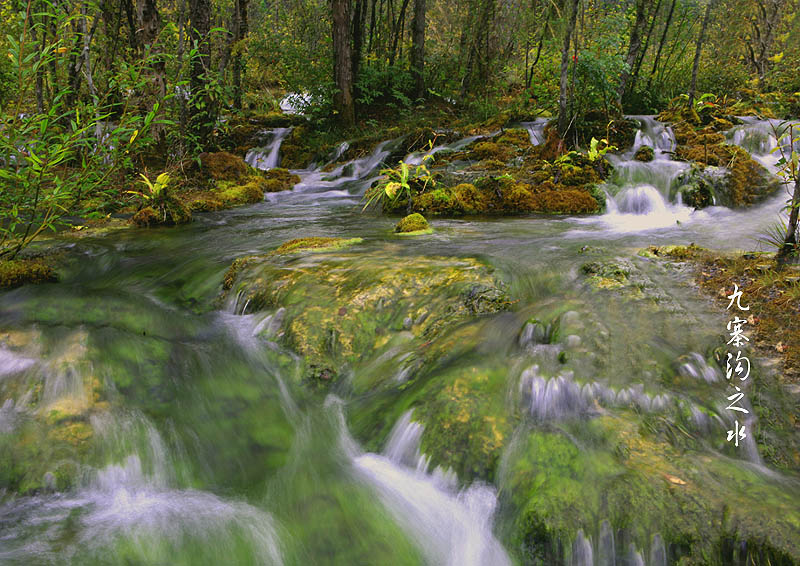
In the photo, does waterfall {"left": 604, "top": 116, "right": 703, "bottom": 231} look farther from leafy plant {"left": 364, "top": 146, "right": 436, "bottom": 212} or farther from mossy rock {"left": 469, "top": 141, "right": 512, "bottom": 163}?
leafy plant {"left": 364, "top": 146, "right": 436, "bottom": 212}

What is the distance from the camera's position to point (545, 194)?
868cm

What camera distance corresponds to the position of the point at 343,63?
14.6 meters

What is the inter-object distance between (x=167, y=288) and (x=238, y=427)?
8.78ft

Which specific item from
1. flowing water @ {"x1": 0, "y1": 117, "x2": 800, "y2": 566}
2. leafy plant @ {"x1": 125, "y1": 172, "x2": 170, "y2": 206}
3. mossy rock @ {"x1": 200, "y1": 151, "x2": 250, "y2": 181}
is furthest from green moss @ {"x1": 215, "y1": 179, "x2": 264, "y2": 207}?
flowing water @ {"x1": 0, "y1": 117, "x2": 800, "y2": 566}

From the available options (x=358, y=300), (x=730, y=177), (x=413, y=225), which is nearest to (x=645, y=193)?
(x=730, y=177)

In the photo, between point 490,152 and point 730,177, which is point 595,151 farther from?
→ point 490,152

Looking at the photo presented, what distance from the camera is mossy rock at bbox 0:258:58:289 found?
461 cm

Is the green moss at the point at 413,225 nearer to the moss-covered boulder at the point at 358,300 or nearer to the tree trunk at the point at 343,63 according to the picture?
the moss-covered boulder at the point at 358,300

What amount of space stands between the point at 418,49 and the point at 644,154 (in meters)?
10.00

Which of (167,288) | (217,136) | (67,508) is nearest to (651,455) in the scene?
(67,508)

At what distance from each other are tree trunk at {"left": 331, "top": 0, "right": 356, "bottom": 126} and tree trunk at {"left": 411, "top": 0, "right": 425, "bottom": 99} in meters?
2.70

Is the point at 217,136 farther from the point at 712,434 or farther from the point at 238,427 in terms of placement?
the point at 712,434

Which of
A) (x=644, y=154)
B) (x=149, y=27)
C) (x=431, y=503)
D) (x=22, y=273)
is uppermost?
(x=149, y=27)

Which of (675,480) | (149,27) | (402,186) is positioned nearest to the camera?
(675,480)
